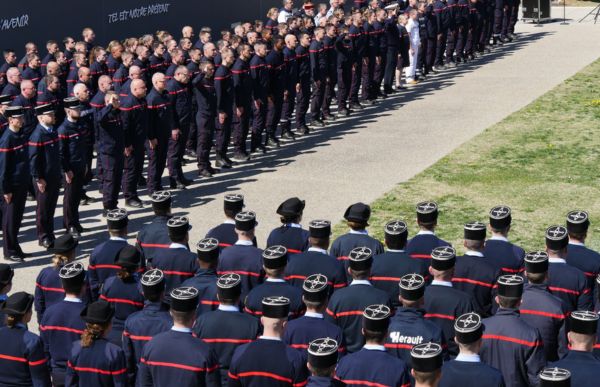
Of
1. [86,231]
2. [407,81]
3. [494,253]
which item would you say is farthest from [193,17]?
[494,253]

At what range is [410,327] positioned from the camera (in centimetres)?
830

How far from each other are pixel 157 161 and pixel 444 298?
29.6 feet

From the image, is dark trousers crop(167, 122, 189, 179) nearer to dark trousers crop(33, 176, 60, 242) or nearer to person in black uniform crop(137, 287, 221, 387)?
dark trousers crop(33, 176, 60, 242)

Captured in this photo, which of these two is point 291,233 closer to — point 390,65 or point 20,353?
point 20,353

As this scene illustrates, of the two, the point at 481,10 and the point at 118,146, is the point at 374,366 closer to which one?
the point at 118,146

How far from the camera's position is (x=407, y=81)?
86.8ft

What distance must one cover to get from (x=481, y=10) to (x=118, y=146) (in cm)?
1516

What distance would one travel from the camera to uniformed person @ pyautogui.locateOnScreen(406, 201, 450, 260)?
10.6m

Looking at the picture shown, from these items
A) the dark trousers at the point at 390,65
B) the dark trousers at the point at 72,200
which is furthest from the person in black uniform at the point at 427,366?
the dark trousers at the point at 390,65

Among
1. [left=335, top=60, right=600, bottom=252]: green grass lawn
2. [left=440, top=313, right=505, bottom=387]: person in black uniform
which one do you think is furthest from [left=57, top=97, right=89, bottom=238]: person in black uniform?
[left=440, top=313, right=505, bottom=387]: person in black uniform

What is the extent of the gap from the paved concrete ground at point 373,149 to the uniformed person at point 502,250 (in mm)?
5087

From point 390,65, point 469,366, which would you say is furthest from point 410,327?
point 390,65

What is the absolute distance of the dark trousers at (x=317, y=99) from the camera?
21.8m

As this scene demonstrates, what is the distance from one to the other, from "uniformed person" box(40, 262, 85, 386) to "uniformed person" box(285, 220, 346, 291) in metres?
1.92
